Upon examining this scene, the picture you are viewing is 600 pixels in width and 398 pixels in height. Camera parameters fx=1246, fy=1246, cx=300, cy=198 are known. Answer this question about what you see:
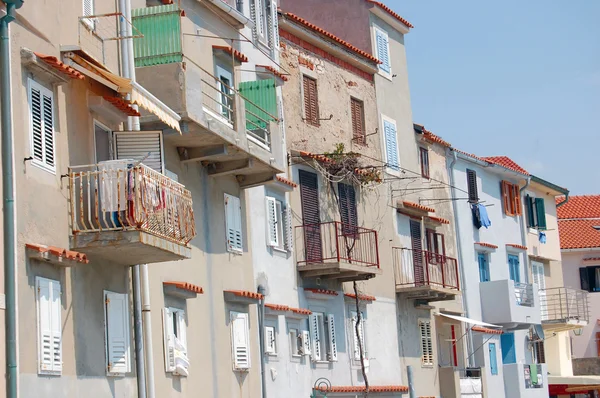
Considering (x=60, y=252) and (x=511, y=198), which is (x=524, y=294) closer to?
(x=511, y=198)

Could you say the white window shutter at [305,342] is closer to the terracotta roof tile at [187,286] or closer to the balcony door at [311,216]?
the balcony door at [311,216]

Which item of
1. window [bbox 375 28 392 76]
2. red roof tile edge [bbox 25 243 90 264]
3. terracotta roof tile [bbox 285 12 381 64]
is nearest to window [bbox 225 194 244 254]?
terracotta roof tile [bbox 285 12 381 64]

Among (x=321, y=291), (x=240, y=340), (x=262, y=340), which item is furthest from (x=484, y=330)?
(x=240, y=340)

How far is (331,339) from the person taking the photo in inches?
1246

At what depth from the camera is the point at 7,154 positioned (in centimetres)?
1712

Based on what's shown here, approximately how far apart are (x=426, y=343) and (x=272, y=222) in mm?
10256

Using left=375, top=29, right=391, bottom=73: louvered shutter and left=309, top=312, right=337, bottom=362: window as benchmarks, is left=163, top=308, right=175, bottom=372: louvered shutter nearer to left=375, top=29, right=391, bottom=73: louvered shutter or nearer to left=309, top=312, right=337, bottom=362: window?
left=309, top=312, right=337, bottom=362: window

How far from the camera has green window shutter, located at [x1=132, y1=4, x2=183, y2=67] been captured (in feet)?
74.4

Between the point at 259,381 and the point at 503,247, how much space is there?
21675 mm

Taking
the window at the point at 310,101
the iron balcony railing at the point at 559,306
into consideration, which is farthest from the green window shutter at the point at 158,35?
the iron balcony railing at the point at 559,306

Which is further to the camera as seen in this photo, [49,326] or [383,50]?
[383,50]

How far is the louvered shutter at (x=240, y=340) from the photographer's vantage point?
25.4 m

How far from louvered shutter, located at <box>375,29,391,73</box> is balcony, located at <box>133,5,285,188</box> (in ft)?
36.8

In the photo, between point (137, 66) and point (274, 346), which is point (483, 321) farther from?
point (137, 66)
